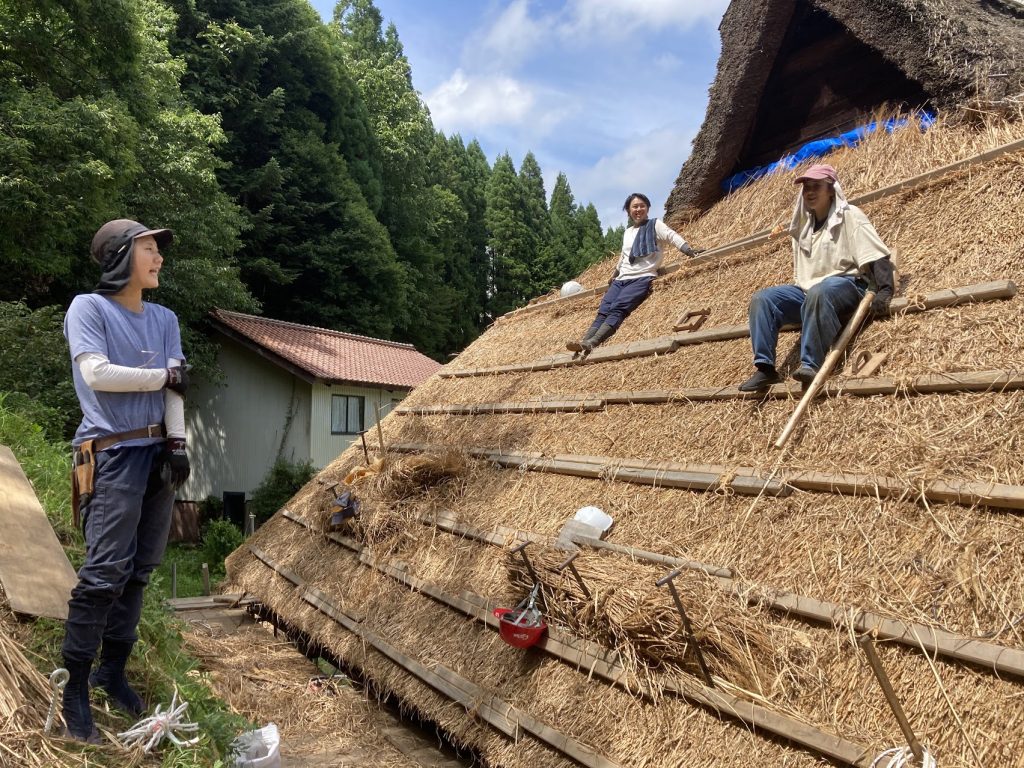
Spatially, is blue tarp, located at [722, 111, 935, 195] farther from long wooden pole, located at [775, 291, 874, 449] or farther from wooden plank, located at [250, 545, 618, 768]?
wooden plank, located at [250, 545, 618, 768]

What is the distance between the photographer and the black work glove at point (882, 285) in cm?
385

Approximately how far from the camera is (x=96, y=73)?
43.7ft

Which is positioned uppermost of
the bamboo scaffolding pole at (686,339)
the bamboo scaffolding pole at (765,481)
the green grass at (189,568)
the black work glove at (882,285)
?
the black work glove at (882,285)

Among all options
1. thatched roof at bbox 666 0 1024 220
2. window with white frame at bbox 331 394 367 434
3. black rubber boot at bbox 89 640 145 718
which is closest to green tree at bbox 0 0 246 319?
window with white frame at bbox 331 394 367 434

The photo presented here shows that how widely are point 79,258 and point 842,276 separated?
15530 mm

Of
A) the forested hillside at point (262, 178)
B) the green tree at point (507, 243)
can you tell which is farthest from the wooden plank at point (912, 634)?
the green tree at point (507, 243)

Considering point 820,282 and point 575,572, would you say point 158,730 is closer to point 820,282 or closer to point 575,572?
point 575,572

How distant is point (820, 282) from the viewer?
3.91 meters

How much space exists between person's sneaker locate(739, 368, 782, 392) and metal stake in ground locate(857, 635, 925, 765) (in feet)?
6.58

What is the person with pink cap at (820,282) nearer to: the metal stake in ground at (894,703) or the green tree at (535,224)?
the metal stake in ground at (894,703)

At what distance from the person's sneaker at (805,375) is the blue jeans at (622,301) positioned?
2796 mm

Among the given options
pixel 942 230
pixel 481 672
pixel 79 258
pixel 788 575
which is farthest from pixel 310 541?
pixel 79 258

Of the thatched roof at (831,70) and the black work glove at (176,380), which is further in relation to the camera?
the thatched roof at (831,70)

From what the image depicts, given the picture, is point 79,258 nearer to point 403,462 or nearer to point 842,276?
point 403,462
